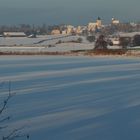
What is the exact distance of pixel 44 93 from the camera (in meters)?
8.64

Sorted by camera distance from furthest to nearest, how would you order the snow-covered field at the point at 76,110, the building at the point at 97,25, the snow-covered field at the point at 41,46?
the building at the point at 97,25, the snow-covered field at the point at 41,46, the snow-covered field at the point at 76,110

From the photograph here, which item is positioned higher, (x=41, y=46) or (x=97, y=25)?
(x=97, y=25)

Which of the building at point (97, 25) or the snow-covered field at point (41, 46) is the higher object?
the building at point (97, 25)

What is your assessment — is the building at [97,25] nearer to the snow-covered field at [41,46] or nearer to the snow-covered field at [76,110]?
the snow-covered field at [41,46]

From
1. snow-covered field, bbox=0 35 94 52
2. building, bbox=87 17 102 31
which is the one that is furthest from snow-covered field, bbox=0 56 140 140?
building, bbox=87 17 102 31

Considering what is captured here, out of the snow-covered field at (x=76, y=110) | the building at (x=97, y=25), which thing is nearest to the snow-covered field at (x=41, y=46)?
the snow-covered field at (x=76, y=110)

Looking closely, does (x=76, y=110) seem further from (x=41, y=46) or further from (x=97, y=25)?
(x=97, y=25)

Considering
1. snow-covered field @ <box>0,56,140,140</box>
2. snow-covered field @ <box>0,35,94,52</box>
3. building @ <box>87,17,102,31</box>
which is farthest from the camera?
building @ <box>87,17,102,31</box>

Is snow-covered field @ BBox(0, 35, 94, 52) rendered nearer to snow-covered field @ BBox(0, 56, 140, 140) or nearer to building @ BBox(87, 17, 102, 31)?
snow-covered field @ BBox(0, 56, 140, 140)

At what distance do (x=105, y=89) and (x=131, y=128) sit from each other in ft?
13.5

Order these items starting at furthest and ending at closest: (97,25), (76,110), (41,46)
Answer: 1. (97,25)
2. (41,46)
3. (76,110)

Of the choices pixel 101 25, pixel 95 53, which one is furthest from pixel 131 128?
pixel 101 25

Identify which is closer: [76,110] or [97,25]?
[76,110]

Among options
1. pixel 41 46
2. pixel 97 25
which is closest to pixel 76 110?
pixel 41 46
